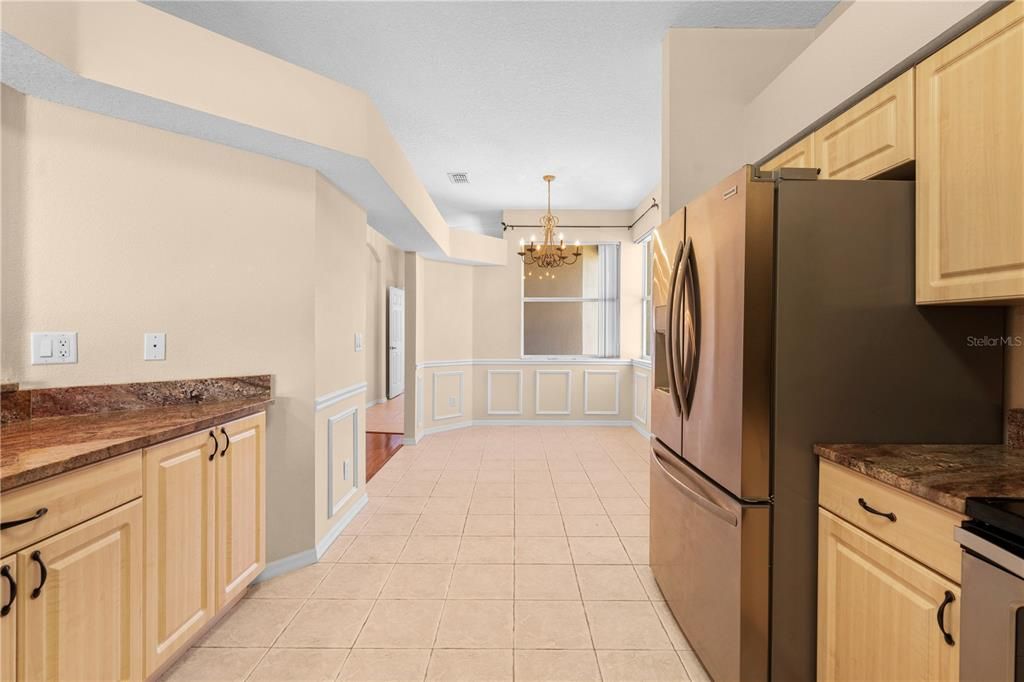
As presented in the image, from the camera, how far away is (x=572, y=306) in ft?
22.9

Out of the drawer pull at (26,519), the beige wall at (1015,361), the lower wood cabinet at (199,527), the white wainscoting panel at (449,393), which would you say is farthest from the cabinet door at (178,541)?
the white wainscoting panel at (449,393)

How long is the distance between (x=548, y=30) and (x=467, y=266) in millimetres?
4166

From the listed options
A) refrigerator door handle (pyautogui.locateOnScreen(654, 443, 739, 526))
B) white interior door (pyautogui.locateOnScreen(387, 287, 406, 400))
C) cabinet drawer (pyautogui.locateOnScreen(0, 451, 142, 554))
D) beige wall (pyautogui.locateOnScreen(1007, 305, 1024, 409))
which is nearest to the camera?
cabinet drawer (pyautogui.locateOnScreen(0, 451, 142, 554))

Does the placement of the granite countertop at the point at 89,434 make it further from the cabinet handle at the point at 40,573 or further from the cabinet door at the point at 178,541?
the cabinet handle at the point at 40,573

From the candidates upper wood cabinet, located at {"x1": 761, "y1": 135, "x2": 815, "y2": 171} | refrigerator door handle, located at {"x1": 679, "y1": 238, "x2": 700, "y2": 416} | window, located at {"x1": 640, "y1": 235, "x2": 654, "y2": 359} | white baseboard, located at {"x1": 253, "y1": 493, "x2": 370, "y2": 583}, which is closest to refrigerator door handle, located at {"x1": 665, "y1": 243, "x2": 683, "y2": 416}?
refrigerator door handle, located at {"x1": 679, "y1": 238, "x2": 700, "y2": 416}

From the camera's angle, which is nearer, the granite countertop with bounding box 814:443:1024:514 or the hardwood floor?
the granite countertop with bounding box 814:443:1024:514

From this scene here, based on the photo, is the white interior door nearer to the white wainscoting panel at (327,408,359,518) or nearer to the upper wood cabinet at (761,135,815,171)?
the white wainscoting panel at (327,408,359,518)

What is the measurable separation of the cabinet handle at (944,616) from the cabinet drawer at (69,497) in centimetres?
220

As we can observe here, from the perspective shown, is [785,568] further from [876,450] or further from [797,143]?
[797,143]

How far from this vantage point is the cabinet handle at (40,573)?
125 centimetres


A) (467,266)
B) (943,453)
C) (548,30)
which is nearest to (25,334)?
(548,30)

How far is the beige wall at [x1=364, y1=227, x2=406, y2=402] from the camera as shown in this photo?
8.29 m

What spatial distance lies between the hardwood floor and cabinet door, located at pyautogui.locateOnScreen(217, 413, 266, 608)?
2047 mm

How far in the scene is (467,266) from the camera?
22.0ft
